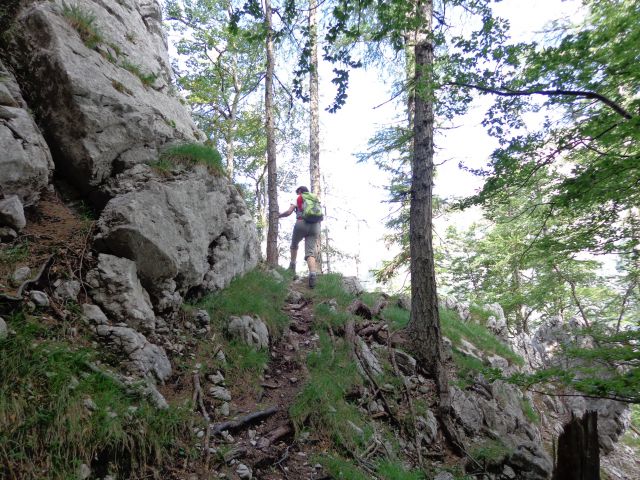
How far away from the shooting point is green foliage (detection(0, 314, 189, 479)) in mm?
2365

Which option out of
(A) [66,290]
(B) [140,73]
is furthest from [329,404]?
(B) [140,73]

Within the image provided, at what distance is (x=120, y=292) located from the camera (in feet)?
13.0

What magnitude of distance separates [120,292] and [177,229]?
4.07ft

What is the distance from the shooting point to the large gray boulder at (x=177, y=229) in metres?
4.32

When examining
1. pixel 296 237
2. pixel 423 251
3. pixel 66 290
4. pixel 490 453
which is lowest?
pixel 490 453

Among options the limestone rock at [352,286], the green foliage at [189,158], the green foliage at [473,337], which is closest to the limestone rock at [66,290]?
the green foliage at [189,158]

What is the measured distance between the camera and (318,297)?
8156 millimetres

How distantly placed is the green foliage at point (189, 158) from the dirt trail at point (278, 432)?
3293mm

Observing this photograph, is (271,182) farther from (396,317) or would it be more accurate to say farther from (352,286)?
(396,317)

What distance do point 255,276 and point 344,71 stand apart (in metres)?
4.09

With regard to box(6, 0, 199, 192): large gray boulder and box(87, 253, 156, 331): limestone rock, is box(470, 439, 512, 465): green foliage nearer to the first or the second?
box(87, 253, 156, 331): limestone rock

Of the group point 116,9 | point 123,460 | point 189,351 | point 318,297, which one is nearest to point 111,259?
point 189,351

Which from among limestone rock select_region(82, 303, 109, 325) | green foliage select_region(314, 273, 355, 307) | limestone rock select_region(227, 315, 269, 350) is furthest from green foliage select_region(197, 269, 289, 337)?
limestone rock select_region(82, 303, 109, 325)

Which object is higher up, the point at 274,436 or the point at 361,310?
the point at 361,310
